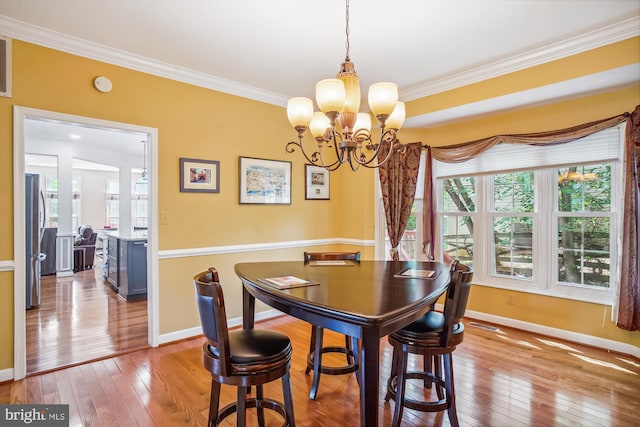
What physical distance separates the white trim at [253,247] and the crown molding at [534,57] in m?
2.00

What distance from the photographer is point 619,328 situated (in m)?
3.11

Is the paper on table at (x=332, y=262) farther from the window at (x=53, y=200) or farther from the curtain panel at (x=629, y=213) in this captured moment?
the window at (x=53, y=200)

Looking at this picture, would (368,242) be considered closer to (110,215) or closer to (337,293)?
(337,293)

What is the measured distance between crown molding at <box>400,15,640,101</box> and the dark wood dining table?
1.99m

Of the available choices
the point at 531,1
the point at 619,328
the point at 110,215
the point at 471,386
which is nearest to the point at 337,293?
the point at 471,386

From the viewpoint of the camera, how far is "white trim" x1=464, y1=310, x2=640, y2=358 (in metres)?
3.08

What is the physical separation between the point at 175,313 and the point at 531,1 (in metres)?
3.88

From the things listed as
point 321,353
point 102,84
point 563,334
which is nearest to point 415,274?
point 321,353

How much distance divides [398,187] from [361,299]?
2907mm

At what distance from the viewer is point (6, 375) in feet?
8.41

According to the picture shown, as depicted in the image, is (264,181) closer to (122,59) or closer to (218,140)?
(218,140)

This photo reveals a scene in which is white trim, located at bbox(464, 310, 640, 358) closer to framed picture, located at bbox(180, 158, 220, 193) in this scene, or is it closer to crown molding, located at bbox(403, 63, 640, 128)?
crown molding, located at bbox(403, 63, 640, 128)

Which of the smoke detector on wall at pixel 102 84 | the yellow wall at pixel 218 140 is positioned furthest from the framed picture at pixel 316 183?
the smoke detector on wall at pixel 102 84

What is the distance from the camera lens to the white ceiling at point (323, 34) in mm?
2346
